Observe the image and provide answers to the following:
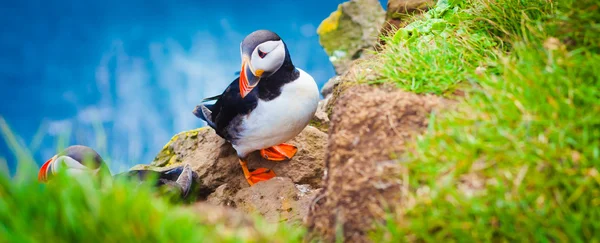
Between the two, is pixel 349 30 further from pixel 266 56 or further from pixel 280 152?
pixel 266 56

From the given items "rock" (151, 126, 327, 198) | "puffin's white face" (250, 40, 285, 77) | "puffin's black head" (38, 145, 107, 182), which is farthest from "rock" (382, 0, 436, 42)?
"puffin's black head" (38, 145, 107, 182)

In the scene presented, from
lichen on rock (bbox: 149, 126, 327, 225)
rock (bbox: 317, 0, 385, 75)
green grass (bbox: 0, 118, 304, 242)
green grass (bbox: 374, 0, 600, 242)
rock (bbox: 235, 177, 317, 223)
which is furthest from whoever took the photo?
rock (bbox: 317, 0, 385, 75)

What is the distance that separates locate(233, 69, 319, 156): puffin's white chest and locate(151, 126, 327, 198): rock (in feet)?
1.35

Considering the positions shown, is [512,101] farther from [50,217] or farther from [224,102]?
[224,102]

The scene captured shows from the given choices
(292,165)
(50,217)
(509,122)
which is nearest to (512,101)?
(509,122)


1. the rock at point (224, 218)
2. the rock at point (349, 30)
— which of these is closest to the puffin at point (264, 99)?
the rock at point (224, 218)

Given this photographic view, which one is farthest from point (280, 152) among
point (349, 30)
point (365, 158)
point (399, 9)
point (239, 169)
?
point (349, 30)

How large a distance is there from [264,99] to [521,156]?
2.19 m

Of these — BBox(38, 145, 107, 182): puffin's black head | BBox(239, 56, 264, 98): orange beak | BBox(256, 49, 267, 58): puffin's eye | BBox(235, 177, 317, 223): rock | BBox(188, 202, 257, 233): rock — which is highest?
BBox(38, 145, 107, 182): puffin's black head

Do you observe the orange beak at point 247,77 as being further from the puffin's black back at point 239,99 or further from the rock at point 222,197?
the rock at point 222,197

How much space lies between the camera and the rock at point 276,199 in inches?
145

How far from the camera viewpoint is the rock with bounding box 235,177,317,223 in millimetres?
3695

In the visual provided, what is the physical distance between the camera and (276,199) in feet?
12.6

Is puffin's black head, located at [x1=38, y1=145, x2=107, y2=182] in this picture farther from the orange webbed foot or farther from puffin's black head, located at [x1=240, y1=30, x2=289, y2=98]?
the orange webbed foot
